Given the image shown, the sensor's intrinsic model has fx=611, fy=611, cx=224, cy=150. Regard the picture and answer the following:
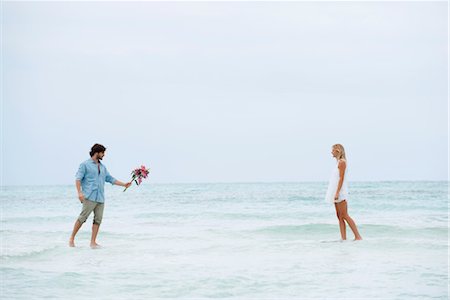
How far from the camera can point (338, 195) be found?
955 centimetres

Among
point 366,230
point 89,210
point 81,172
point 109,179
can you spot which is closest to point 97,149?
point 81,172

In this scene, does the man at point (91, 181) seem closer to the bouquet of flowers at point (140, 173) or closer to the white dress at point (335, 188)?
the bouquet of flowers at point (140, 173)

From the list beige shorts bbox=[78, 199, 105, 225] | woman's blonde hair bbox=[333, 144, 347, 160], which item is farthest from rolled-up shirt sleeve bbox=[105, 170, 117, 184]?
woman's blonde hair bbox=[333, 144, 347, 160]

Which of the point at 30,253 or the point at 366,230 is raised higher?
the point at 30,253

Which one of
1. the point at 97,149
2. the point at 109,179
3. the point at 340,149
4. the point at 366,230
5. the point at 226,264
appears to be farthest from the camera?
the point at 366,230

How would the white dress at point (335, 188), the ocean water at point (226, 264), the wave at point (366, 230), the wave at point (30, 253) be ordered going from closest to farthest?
the ocean water at point (226, 264) → the wave at point (30, 253) → the white dress at point (335, 188) → the wave at point (366, 230)

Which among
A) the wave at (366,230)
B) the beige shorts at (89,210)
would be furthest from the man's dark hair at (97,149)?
the wave at (366,230)

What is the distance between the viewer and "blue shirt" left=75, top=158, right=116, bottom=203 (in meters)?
9.09

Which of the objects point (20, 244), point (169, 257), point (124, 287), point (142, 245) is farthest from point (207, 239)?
point (124, 287)

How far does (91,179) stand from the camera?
359 inches

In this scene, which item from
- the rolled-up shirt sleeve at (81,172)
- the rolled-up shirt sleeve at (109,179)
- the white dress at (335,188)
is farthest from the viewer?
the white dress at (335,188)

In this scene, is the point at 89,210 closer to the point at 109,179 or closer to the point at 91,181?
the point at 91,181

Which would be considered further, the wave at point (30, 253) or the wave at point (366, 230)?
the wave at point (366, 230)

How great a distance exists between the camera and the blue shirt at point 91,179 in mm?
9086
